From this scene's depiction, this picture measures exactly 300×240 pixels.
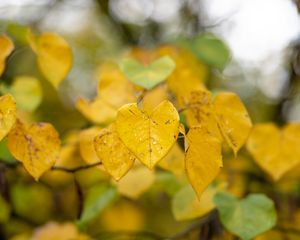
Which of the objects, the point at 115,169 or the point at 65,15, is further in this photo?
the point at 65,15

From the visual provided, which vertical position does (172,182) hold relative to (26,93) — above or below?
below

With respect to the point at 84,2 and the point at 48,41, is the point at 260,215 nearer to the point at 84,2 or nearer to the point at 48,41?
the point at 48,41

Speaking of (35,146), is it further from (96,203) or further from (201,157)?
(96,203)

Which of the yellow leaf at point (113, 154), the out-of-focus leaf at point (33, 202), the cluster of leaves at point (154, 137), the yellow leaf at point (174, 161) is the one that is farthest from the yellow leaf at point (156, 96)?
the out-of-focus leaf at point (33, 202)

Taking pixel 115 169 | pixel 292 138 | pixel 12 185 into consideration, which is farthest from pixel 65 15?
pixel 115 169

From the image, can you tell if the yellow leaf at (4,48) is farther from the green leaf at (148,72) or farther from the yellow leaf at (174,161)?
the yellow leaf at (174,161)

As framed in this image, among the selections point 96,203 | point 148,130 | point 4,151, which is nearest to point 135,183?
point 96,203
